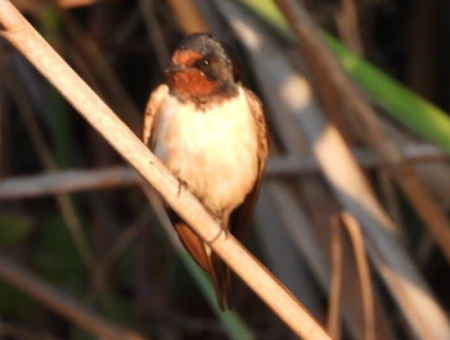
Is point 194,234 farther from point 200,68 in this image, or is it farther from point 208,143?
point 200,68

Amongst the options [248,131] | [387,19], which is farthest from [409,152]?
[387,19]

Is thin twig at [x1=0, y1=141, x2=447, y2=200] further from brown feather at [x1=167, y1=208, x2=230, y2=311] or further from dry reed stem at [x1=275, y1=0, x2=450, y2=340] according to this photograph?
brown feather at [x1=167, y1=208, x2=230, y2=311]

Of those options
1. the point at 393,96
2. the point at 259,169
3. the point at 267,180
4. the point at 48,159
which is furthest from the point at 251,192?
the point at 48,159

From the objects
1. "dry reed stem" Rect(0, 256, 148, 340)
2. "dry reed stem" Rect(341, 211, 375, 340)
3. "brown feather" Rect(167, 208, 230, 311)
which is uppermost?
"dry reed stem" Rect(0, 256, 148, 340)

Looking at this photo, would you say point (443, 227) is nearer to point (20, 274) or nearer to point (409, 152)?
point (409, 152)

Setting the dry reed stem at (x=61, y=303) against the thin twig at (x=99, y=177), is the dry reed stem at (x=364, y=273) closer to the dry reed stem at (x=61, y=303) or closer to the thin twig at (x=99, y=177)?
the thin twig at (x=99, y=177)

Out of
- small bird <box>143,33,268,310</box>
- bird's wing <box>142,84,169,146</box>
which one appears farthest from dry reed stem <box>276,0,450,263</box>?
bird's wing <box>142,84,169,146</box>
